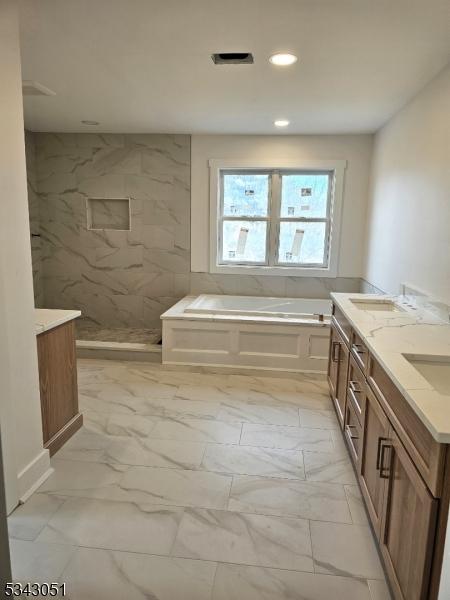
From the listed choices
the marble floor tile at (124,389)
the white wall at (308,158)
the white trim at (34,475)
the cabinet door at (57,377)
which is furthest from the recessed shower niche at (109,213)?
the white trim at (34,475)

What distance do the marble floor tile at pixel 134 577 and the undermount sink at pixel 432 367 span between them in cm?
121

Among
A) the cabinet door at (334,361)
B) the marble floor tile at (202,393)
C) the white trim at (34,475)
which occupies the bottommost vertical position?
the marble floor tile at (202,393)

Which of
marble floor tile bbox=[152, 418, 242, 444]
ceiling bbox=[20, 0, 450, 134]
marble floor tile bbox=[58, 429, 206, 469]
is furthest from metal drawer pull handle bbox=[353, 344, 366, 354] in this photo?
ceiling bbox=[20, 0, 450, 134]

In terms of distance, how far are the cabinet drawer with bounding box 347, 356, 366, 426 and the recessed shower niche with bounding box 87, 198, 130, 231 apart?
3457mm

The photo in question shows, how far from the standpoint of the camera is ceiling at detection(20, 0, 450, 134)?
1.99 m

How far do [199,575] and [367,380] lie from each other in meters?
1.14

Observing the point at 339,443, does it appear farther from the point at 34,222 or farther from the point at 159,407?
the point at 34,222

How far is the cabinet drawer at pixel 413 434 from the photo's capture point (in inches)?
46.3

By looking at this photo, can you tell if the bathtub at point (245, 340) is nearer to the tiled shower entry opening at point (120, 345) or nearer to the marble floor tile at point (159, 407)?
the tiled shower entry opening at point (120, 345)

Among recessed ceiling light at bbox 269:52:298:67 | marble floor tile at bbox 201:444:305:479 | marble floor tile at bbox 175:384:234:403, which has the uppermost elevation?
recessed ceiling light at bbox 269:52:298:67

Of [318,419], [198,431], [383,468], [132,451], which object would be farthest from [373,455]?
[132,451]

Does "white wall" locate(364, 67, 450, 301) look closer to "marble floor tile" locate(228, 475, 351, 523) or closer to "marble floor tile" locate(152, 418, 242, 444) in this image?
"marble floor tile" locate(228, 475, 351, 523)

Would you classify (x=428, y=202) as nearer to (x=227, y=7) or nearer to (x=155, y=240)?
(x=227, y=7)

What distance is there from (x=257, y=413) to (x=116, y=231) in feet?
9.69
